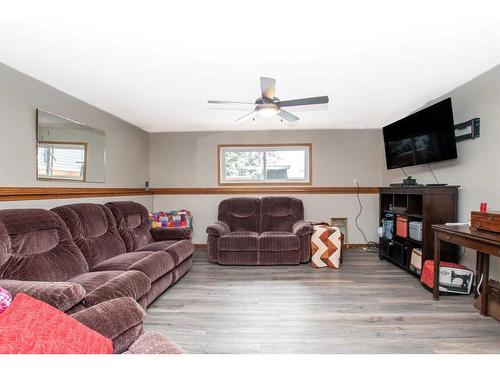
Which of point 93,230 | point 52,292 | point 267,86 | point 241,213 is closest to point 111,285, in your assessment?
point 52,292

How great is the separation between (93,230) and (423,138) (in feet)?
13.0

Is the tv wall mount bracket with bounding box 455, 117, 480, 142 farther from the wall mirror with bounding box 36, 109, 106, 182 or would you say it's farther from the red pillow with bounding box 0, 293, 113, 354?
the wall mirror with bounding box 36, 109, 106, 182

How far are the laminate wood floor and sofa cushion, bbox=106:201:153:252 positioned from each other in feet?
2.53

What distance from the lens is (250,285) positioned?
305cm

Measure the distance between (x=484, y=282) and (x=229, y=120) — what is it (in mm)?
3589

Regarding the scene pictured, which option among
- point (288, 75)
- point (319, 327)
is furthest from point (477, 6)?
point (319, 327)

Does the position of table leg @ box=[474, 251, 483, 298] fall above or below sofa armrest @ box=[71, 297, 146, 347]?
below

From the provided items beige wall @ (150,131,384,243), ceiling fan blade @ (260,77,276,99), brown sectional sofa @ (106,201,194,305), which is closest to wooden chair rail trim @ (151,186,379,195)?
beige wall @ (150,131,384,243)

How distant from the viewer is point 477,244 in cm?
208

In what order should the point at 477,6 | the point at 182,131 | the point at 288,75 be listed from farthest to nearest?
the point at 182,131, the point at 288,75, the point at 477,6

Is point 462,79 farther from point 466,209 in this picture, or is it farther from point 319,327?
point 319,327

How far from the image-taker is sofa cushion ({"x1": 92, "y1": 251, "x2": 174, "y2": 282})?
7.84 feet

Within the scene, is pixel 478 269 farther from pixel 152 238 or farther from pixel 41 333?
pixel 152 238

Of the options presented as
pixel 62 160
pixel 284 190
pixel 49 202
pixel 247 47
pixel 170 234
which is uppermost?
pixel 247 47
